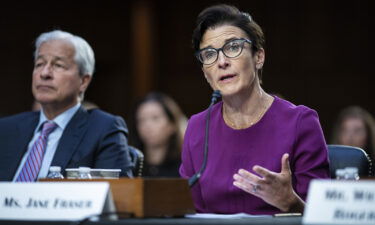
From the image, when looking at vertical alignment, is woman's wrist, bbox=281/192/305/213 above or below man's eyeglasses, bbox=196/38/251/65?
below

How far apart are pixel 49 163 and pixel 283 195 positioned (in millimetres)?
1422

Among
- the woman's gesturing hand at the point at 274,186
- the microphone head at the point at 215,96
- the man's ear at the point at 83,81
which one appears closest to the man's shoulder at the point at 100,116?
the man's ear at the point at 83,81

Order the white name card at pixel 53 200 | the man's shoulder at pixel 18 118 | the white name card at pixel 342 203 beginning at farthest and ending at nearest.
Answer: the man's shoulder at pixel 18 118, the white name card at pixel 53 200, the white name card at pixel 342 203

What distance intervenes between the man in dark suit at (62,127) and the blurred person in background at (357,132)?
241 centimetres

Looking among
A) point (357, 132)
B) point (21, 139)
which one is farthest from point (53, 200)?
point (357, 132)

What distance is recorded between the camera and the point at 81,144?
3.15 m

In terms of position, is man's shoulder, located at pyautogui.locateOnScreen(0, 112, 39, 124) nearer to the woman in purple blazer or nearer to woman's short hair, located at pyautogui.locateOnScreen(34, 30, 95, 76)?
woman's short hair, located at pyautogui.locateOnScreen(34, 30, 95, 76)

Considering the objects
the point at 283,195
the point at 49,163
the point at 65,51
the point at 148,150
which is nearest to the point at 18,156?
the point at 49,163

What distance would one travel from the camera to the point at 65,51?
3398 mm

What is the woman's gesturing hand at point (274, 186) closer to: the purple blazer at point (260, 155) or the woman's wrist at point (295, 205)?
the woman's wrist at point (295, 205)

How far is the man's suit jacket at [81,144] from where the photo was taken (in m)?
3.10

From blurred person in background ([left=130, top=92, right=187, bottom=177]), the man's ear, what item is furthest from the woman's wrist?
blurred person in background ([left=130, top=92, right=187, bottom=177])

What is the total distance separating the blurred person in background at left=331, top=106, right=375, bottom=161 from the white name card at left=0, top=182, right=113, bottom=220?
3630mm

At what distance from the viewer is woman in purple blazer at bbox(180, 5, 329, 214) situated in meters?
2.42
